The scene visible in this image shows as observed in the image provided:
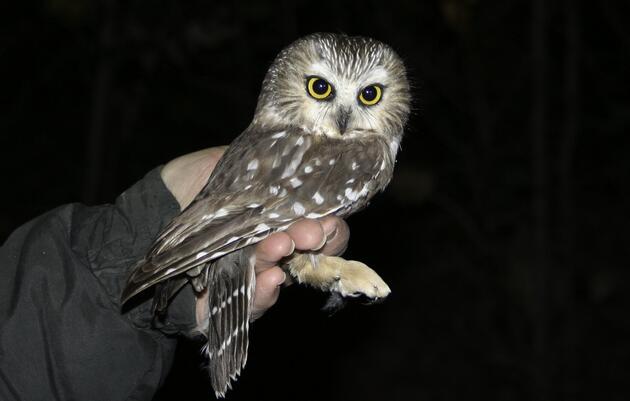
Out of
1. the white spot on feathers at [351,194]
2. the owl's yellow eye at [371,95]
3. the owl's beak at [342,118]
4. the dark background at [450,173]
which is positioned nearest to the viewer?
the white spot on feathers at [351,194]

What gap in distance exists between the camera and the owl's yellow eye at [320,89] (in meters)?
3.19

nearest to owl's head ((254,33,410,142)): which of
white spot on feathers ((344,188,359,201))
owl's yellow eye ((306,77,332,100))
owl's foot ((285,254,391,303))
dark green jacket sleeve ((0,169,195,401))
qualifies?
owl's yellow eye ((306,77,332,100))

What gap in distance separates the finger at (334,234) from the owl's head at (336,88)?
0.47 meters

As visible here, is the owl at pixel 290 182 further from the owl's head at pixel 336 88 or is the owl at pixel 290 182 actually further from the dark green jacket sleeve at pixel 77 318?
the dark green jacket sleeve at pixel 77 318

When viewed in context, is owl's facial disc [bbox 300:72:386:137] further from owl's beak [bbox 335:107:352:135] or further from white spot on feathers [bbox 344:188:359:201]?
white spot on feathers [bbox 344:188:359:201]

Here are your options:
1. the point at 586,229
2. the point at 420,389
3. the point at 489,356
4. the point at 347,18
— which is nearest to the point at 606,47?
the point at 586,229

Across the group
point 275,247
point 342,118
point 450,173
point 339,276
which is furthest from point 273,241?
point 450,173

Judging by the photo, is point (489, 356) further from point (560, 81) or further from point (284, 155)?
point (284, 155)

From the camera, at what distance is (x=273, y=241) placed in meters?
2.69

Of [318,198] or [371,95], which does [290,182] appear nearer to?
[318,198]

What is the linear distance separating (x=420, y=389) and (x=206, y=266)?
16.4 ft

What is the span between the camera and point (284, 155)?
9.88 feet

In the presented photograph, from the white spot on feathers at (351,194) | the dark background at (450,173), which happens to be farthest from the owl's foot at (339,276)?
the dark background at (450,173)

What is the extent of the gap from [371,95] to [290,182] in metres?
0.69
